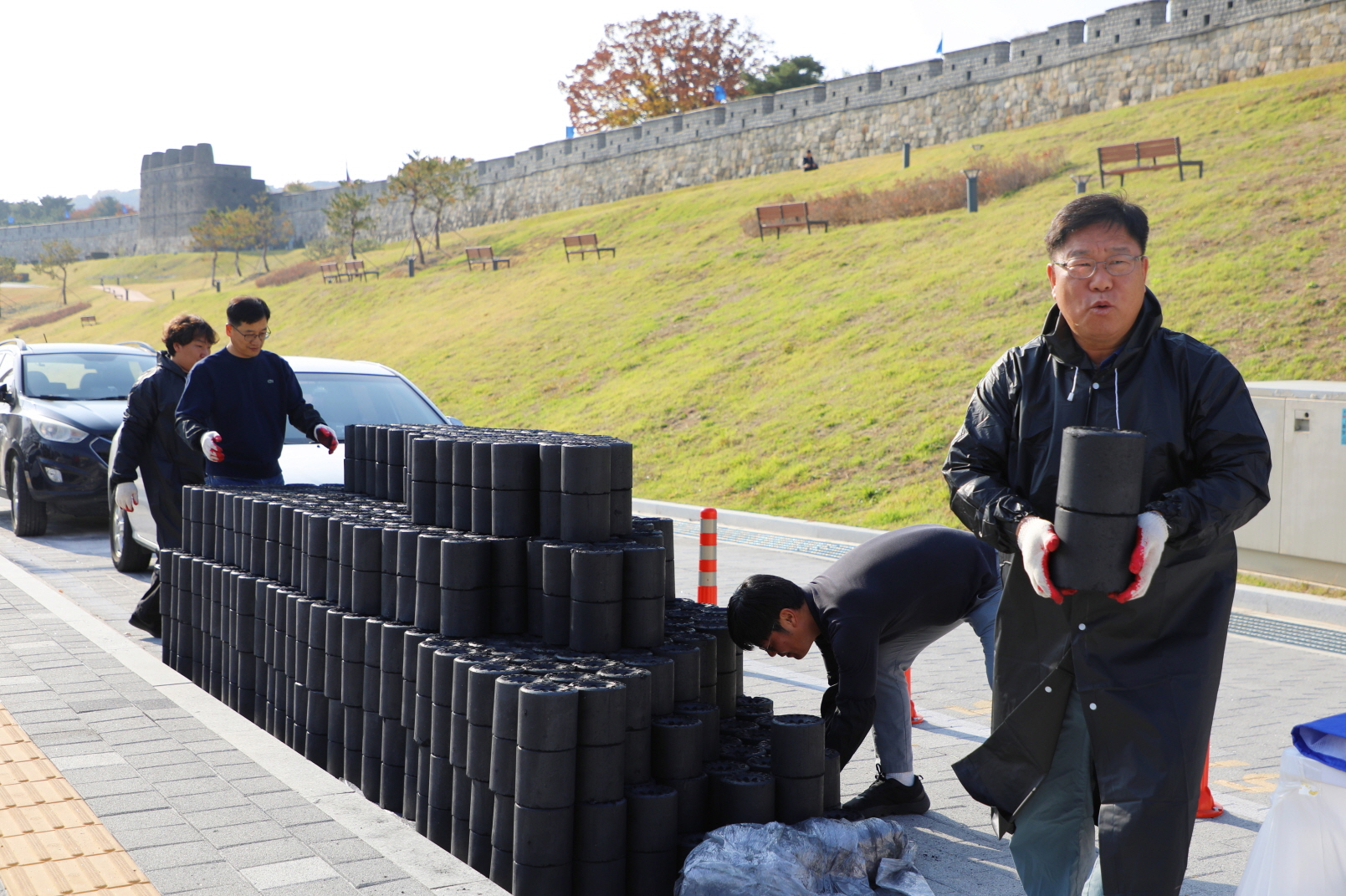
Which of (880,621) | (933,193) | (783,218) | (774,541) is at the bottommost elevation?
(774,541)

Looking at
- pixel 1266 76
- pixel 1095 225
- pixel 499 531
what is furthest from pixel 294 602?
pixel 1266 76

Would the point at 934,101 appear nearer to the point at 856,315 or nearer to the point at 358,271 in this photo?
the point at 358,271

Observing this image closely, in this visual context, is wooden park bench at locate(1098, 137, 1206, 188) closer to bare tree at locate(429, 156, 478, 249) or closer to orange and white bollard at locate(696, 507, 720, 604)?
orange and white bollard at locate(696, 507, 720, 604)

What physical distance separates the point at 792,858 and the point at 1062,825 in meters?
0.83

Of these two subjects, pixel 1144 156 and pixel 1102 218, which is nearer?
pixel 1102 218

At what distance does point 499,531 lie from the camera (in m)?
4.33

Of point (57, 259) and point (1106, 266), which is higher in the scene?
point (57, 259)

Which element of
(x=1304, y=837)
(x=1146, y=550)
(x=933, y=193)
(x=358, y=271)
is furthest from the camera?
(x=358, y=271)

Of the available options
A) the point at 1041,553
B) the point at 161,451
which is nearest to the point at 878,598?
the point at 1041,553

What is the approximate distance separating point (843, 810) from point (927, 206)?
2744 centimetres

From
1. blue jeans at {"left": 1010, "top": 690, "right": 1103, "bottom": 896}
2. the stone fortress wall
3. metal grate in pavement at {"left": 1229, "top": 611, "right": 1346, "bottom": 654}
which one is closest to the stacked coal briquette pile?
Answer: blue jeans at {"left": 1010, "top": 690, "right": 1103, "bottom": 896}

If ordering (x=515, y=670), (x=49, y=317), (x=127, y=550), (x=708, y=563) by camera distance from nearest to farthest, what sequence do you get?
(x=515, y=670)
(x=708, y=563)
(x=127, y=550)
(x=49, y=317)

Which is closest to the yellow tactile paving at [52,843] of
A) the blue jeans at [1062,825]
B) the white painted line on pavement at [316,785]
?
the white painted line on pavement at [316,785]

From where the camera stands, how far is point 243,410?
680 cm
